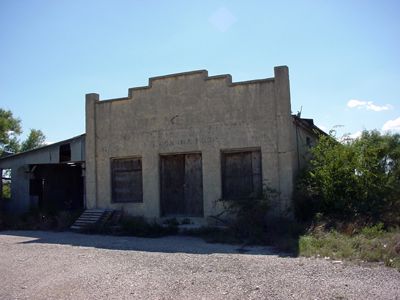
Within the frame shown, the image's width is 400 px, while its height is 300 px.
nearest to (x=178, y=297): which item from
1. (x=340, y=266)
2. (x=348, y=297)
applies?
(x=348, y=297)

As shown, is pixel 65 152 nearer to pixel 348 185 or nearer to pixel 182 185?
pixel 182 185

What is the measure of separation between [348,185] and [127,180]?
7949mm

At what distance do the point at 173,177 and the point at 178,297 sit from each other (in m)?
9.33

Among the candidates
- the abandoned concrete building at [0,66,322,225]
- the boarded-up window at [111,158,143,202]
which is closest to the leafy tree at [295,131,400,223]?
the abandoned concrete building at [0,66,322,225]

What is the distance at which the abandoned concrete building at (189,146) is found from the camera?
14695 mm

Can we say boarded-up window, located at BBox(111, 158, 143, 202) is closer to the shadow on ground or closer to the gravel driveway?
the shadow on ground

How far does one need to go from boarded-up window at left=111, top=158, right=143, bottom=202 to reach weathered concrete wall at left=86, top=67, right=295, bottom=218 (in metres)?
0.26

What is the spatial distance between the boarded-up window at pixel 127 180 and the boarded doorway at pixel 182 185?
1014 mm

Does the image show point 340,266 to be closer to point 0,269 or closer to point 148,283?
point 148,283

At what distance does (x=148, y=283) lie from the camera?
791cm

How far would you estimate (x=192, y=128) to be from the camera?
15.8 meters

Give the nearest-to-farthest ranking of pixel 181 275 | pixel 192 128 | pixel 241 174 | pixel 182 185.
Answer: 1. pixel 181 275
2. pixel 241 174
3. pixel 192 128
4. pixel 182 185

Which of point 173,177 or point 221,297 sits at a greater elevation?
point 173,177

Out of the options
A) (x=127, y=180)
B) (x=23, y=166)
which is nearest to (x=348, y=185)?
(x=127, y=180)
